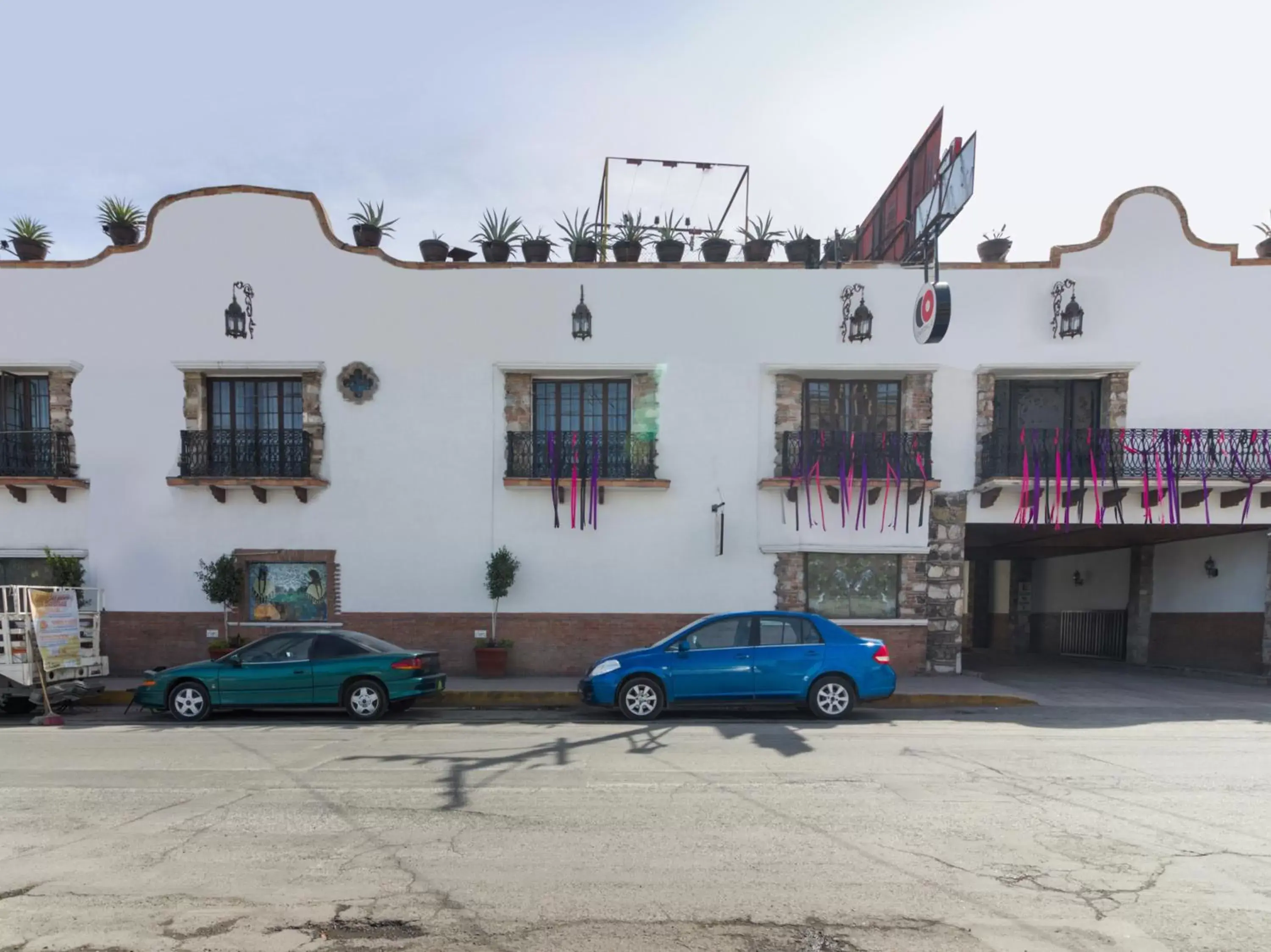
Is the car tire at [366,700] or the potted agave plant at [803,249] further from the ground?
the potted agave plant at [803,249]

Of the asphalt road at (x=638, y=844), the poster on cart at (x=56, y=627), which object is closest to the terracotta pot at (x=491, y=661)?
the asphalt road at (x=638, y=844)

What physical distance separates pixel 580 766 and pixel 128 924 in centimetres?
426

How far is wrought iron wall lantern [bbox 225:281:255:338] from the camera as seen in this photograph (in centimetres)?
1526

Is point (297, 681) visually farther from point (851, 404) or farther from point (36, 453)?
point (851, 404)

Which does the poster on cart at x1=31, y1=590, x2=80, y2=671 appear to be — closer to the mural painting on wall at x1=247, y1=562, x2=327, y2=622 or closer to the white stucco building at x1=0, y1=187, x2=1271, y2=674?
the white stucco building at x1=0, y1=187, x2=1271, y2=674

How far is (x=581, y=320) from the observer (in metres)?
15.2

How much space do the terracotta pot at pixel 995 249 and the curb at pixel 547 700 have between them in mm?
8029

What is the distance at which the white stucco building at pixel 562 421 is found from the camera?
49.6ft

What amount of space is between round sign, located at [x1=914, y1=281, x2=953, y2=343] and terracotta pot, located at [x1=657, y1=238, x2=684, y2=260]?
4.50 m

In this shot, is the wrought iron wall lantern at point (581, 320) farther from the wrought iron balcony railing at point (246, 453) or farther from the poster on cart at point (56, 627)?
the poster on cart at point (56, 627)

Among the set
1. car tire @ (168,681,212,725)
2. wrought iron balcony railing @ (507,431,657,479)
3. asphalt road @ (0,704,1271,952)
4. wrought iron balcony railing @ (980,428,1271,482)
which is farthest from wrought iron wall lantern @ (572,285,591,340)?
car tire @ (168,681,212,725)

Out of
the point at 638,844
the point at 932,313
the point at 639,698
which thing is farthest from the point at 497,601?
the point at 638,844

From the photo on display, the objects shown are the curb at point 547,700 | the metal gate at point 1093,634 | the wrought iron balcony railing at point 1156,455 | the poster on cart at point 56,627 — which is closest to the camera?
the poster on cart at point 56,627

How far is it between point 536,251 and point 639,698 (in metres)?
9.03
